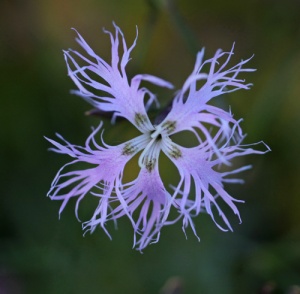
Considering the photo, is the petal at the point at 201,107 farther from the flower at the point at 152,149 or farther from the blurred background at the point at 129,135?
the blurred background at the point at 129,135

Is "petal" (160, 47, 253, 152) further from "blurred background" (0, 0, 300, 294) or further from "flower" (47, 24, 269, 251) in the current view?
"blurred background" (0, 0, 300, 294)

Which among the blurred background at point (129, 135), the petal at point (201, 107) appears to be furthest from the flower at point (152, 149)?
the blurred background at point (129, 135)


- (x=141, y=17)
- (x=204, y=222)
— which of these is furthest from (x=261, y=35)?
(x=204, y=222)

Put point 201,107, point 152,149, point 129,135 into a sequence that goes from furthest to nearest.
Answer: point 129,135 → point 152,149 → point 201,107

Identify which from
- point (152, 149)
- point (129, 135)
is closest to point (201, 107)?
point (152, 149)

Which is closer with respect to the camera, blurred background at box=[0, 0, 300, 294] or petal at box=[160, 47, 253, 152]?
petal at box=[160, 47, 253, 152]

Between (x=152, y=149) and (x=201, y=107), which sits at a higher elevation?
(x=201, y=107)

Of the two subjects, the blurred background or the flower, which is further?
the blurred background

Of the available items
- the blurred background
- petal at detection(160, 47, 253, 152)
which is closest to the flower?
petal at detection(160, 47, 253, 152)

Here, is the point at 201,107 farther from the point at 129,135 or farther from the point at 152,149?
the point at 129,135
